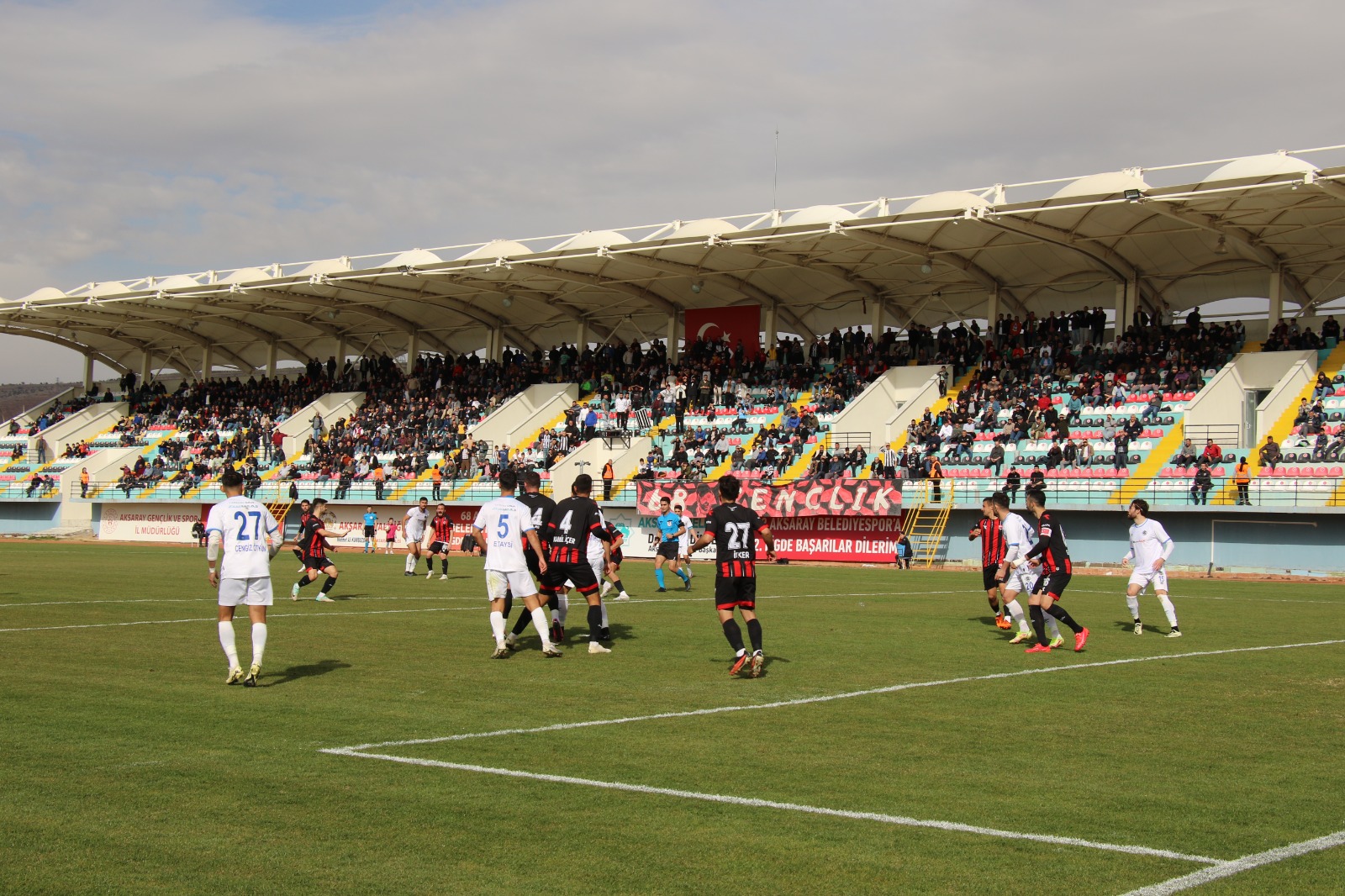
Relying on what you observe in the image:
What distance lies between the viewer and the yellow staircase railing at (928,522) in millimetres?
37531

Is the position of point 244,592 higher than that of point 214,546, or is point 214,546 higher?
point 214,546

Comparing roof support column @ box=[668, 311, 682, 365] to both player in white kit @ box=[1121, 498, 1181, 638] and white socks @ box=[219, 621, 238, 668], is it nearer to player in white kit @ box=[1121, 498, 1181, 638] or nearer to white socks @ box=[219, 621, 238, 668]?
player in white kit @ box=[1121, 498, 1181, 638]

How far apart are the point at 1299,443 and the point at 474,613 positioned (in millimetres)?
25255

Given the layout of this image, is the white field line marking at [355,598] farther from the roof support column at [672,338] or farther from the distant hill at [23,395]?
the distant hill at [23,395]

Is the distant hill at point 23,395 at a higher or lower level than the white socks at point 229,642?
higher

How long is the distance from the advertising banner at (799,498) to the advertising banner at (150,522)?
21.7 meters

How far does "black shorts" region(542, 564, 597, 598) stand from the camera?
14.0 metres

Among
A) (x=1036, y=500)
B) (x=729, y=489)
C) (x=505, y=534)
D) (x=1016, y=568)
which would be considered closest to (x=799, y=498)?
(x=1016, y=568)

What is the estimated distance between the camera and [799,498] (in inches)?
1554

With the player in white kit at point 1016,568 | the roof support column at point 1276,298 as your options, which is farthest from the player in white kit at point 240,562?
the roof support column at point 1276,298

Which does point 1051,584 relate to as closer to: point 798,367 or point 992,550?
point 992,550

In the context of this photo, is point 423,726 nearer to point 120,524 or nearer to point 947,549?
point 947,549

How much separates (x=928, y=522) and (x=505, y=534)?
2661 cm

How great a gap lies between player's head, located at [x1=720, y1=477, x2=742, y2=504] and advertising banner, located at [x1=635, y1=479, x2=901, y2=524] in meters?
25.1
